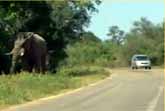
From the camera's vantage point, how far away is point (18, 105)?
25.5 metres

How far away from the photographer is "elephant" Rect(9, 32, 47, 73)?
50.6 meters

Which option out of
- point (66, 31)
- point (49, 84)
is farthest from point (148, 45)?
point (49, 84)

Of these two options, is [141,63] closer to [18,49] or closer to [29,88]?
[18,49]

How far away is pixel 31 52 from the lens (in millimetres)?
53562

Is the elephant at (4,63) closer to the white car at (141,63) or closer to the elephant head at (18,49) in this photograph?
the elephant head at (18,49)

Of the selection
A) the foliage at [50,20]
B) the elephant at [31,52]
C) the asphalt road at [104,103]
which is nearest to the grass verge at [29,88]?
the asphalt road at [104,103]

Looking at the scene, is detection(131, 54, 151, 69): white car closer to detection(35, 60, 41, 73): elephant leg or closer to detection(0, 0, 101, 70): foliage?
detection(0, 0, 101, 70): foliage

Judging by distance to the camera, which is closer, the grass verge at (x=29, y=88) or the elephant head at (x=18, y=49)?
the grass verge at (x=29, y=88)

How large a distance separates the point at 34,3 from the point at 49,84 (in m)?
20.7

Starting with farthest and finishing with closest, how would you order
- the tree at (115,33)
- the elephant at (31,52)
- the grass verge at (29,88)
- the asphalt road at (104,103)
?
the tree at (115,33) → the elephant at (31,52) → the grass verge at (29,88) → the asphalt road at (104,103)

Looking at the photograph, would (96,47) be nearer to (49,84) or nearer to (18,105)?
(49,84)

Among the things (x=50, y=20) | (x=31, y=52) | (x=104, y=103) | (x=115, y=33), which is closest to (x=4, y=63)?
(x=31, y=52)

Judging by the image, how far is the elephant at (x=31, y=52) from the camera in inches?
1991

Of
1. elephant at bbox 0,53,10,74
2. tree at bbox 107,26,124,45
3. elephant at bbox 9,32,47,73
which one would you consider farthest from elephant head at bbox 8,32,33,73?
tree at bbox 107,26,124,45
